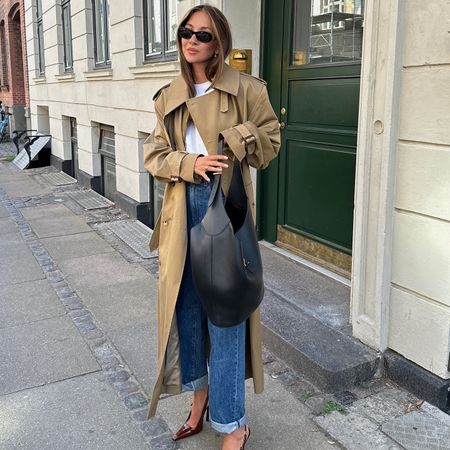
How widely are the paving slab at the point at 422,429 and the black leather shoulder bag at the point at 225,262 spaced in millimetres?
1176

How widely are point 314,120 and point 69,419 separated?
9.57ft

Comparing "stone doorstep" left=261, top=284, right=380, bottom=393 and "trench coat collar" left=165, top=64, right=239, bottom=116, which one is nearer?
"trench coat collar" left=165, top=64, right=239, bottom=116

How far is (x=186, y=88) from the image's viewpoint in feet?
8.13

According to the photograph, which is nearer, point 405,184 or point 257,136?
point 257,136

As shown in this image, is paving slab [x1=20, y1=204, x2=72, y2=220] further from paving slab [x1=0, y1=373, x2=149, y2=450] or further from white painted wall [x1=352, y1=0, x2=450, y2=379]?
white painted wall [x1=352, y1=0, x2=450, y2=379]

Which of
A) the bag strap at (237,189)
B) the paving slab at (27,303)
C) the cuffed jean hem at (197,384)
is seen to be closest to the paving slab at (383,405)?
the cuffed jean hem at (197,384)

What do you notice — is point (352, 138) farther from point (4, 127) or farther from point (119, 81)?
point (4, 127)

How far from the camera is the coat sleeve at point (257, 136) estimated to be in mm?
2346

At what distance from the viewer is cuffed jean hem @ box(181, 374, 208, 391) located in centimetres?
275

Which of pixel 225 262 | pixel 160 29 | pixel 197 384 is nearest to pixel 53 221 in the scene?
pixel 160 29

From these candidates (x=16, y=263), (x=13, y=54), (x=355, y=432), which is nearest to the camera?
(x=355, y=432)

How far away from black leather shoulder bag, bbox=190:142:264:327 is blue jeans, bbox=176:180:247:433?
153 millimetres

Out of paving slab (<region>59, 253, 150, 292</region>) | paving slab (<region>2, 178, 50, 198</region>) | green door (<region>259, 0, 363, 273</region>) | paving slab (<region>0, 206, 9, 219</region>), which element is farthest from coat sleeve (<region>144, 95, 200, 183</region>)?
paving slab (<region>2, 178, 50, 198</region>)

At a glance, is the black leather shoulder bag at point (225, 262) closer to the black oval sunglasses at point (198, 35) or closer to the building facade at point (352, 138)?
the black oval sunglasses at point (198, 35)
